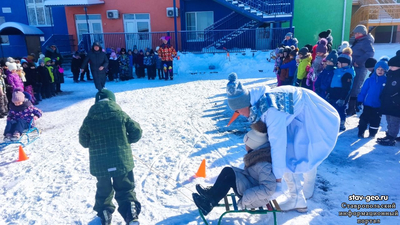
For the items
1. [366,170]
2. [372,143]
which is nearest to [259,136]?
[366,170]

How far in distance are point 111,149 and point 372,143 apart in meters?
4.86

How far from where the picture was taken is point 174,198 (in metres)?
3.79

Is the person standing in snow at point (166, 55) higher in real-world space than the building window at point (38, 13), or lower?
lower

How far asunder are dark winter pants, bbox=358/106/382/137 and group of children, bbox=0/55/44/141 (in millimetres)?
7231

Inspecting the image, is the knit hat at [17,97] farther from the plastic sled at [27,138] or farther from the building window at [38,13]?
the building window at [38,13]

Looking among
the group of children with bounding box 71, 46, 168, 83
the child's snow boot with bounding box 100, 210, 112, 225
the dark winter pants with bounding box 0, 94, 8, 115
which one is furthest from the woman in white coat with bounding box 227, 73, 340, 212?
the group of children with bounding box 71, 46, 168, 83

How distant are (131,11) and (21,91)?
1364 centimetres

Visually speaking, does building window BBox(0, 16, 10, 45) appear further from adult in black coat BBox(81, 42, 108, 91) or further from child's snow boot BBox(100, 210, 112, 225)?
child's snow boot BBox(100, 210, 112, 225)

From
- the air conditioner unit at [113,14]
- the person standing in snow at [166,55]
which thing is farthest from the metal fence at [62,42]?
the person standing in snow at [166,55]

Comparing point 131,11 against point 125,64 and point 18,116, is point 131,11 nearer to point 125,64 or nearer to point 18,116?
point 125,64

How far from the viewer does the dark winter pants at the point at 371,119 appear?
532 centimetres

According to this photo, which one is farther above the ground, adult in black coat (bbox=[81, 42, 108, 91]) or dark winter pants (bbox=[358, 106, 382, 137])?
A: adult in black coat (bbox=[81, 42, 108, 91])

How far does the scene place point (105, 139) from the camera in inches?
118

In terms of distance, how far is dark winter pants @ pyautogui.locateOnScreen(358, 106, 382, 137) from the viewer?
5.32m
